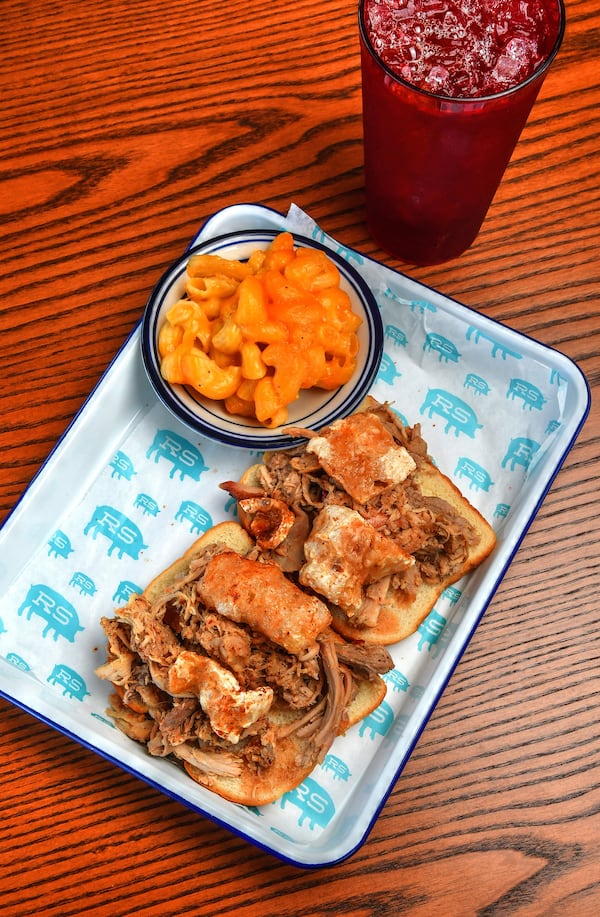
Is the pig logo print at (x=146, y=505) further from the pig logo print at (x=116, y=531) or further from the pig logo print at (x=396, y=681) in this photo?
the pig logo print at (x=396, y=681)

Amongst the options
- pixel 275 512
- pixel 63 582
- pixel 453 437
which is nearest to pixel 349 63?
pixel 453 437

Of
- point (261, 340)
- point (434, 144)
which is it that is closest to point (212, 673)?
point (261, 340)

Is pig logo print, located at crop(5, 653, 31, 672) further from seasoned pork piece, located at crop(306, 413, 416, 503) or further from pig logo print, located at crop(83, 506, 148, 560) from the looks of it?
seasoned pork piece, located at crop(306, 413, 416, 503)

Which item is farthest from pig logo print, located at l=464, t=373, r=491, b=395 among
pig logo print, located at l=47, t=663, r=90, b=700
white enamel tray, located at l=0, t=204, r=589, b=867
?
pig logo print, located at l=47, t=663, r=90, b=700

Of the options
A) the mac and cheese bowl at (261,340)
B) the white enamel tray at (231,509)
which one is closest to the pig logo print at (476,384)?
the white enamel tray at (231,509)

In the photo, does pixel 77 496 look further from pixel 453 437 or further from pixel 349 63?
pixel 349 63

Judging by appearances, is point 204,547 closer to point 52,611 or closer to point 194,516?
point 194,516
